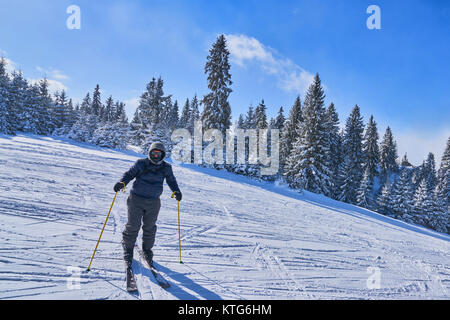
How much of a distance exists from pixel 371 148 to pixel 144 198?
45559 mm

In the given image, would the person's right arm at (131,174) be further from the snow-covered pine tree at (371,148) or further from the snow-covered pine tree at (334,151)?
the snow-covered pine tree at (371,148)

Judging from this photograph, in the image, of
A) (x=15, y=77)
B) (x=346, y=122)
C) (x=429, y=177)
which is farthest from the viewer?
(x=429, y=177)

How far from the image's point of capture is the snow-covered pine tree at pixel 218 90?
72.6 feet

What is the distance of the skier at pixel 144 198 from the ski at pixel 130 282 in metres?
0.19

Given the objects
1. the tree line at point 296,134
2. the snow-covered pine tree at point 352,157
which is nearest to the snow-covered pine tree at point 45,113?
the tree line at point 296,134

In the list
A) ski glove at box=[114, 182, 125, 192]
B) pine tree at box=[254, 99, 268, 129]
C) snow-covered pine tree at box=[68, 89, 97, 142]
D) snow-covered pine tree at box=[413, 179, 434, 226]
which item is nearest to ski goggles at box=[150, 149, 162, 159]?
ski glove at box=[114, 182, 125, 192]

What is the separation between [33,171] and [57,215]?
184 inches

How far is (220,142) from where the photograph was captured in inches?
851

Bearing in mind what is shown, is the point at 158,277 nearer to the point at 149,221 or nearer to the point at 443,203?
the point at 149,221

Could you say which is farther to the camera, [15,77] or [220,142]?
[15,77]

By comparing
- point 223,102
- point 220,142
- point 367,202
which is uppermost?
point 223,102
